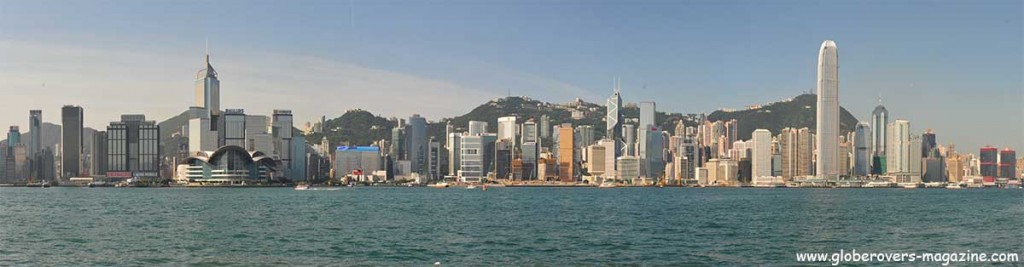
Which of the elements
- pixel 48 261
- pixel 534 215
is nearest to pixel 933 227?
pixel 534 215

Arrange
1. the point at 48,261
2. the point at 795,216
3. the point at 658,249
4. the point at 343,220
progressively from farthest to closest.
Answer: the point at 795,216, the point at 343,220, the point at 658,249, the point at 48,261

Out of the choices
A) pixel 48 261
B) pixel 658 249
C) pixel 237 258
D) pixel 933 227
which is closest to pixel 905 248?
pixel 658 249

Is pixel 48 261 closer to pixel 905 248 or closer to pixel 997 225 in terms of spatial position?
pixel 905 248

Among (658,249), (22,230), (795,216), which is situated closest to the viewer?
(658,249)

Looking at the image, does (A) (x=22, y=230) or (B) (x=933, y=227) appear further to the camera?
(B) (x=933, y=227)

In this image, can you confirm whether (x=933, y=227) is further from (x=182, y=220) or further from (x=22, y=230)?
(x=22, y=230)

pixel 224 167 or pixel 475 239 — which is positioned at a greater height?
pixel 475 239

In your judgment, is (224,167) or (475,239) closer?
(475,239)

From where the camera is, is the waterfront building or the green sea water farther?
the waterfront building

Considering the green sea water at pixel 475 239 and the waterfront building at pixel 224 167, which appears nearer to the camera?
the green sea water at pixel 475 239
